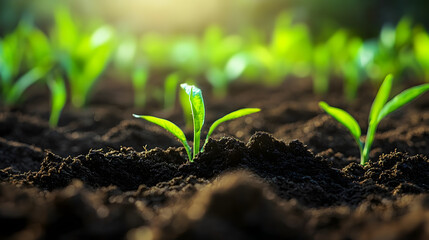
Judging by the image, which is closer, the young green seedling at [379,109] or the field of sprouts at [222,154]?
the field of sprouts at [222,154]

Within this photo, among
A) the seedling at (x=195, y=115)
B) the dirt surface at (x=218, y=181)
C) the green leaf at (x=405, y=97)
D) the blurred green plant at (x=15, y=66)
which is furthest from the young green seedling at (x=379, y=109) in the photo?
the blurred green plant at (x=15, y=66)

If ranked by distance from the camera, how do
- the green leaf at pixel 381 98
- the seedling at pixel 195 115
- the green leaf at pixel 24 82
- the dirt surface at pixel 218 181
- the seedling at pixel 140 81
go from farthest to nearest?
the seedling at pixel 140 81, the green leaf at pixel 24 82, the green leaf at pixel 381 98, the seedling at pixel 195 115, the dirt surface at pixel 218 181

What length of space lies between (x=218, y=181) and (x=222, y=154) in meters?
0.20

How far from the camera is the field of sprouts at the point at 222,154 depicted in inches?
34.0

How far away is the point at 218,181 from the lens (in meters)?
1.29

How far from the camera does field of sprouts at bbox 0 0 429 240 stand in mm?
864

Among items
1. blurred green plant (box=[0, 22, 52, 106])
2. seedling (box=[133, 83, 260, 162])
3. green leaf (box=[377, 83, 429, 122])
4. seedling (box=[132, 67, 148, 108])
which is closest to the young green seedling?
green leaf (box=[377, 83, 429, 122])

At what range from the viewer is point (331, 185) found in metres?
1.40

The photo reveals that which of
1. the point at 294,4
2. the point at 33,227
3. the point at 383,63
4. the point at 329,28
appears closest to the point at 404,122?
the point at 383,63

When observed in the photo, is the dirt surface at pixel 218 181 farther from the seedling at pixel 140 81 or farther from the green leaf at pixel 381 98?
the seedling at pixel 140 81

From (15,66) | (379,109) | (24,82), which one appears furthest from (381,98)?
(15,66)

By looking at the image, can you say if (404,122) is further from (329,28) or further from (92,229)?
(329,28)

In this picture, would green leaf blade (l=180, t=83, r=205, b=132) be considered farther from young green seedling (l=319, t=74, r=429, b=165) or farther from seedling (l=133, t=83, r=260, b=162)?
young green seedling (l=319, t=74, r=429, b=165)

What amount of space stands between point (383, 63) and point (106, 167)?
3088 millimetres
